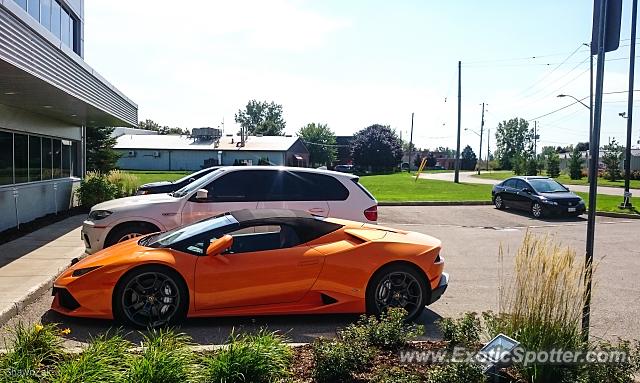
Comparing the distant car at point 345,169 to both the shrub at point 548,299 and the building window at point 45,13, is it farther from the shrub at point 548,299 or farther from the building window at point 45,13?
the shrub at point 548,299

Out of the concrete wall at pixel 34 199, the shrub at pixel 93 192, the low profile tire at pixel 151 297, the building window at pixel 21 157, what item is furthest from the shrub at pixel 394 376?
the shrub at pixel 93 192

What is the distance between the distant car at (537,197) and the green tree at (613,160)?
38.0 metres

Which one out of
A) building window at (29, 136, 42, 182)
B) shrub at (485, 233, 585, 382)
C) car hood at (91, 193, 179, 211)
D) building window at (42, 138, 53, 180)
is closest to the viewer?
shrub at (485, 233, 585, 382)

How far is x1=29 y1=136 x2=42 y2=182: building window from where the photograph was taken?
14.9m

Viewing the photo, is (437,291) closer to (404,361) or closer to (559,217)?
(404,361)

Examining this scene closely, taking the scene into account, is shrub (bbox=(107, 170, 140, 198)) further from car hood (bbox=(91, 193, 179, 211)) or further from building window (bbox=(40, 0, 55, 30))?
car hood (bbox=(91, 193, 179, 211))

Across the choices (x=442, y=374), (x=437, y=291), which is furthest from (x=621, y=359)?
(x=437, y=291)

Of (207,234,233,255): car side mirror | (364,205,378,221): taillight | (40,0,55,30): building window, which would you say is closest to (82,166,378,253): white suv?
(364,205,378,221): taillight

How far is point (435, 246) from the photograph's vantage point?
20.3 ft

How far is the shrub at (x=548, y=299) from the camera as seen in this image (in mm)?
3945

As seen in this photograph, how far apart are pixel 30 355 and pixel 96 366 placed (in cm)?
65

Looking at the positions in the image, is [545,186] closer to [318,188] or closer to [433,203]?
[433,203]

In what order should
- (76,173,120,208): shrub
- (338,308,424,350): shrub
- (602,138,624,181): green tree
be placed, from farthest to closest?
(602,138,624,181): green tree, (76,173,120,208): shrub, (338,308,424,350): shrub

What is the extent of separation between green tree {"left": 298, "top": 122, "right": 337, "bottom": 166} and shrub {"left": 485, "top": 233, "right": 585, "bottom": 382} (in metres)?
90.0
